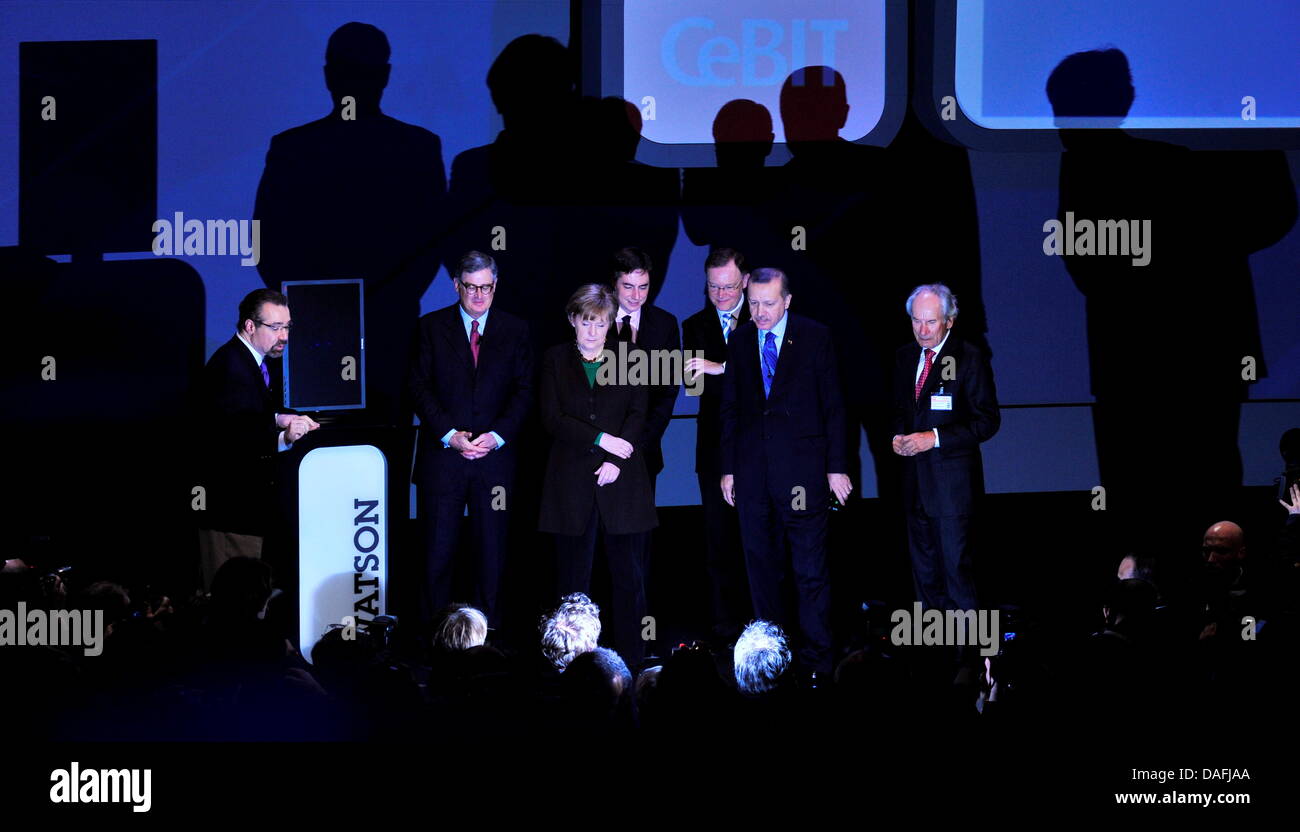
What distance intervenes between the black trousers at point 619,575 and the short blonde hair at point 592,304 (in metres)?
0.75

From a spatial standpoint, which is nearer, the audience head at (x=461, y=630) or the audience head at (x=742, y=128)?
the audience head at (x=461, y=630)

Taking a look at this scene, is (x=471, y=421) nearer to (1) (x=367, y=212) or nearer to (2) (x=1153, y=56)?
(1) (x=367, y=212)

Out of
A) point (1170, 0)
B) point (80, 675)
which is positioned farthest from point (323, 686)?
point (1170, 0)

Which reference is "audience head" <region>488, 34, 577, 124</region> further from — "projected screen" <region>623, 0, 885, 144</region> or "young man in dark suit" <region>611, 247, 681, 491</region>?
"young man in dark suit" <region>611, 247, 681, 491</region>

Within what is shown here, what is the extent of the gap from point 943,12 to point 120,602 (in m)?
4.44

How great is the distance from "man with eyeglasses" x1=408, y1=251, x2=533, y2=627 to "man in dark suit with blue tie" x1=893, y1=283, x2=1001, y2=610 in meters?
1.57

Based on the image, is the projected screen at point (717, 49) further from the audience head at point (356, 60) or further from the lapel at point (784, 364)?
the lapel at point (784, 364)

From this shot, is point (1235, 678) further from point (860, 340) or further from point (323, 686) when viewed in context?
point (860, 340)

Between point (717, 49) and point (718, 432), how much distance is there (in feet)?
6.19

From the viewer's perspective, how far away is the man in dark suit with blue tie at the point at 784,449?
5.38 meters

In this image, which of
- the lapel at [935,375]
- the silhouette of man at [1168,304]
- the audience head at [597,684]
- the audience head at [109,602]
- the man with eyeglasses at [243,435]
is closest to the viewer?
the audience head at [597,684]

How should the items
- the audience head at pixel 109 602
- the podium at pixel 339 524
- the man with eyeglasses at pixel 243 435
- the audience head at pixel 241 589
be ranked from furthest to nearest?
the man with eyeglasses at pixel 243 435
the podium at pixel 339 524
the audience head at pixel 109 602
the audience head at pixel 241 589

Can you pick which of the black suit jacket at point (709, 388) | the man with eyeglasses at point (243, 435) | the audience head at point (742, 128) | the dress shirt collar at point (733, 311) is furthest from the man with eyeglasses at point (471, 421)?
the audience head at point (742, 128)

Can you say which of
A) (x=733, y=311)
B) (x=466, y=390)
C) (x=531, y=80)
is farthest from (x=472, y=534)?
(x=531, y=80)
